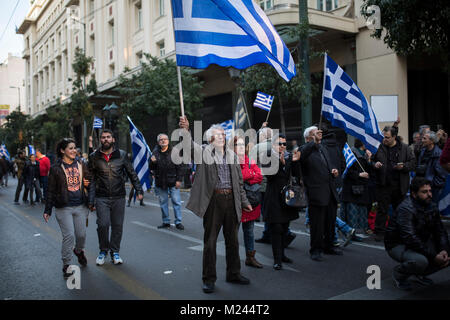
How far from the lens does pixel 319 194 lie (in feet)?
18.8

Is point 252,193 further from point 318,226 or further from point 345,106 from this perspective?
point 345,106

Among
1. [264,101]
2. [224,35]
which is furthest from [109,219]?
[264,101]

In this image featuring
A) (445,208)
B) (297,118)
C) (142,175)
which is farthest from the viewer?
(297,118)

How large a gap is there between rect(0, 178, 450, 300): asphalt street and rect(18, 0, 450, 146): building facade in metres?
3.64

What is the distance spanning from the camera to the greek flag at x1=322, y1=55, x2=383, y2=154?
6188 mm

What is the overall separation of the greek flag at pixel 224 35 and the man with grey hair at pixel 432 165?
3.35 m

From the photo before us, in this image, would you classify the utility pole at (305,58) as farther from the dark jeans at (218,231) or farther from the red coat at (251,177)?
the dark jeans at (218,231)

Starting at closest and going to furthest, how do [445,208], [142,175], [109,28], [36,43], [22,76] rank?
[445,208] < [142,175] < [109,28] < [36,43] < [22,76]

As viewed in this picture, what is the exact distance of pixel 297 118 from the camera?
1762 cm

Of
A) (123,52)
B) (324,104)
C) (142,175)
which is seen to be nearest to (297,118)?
(142,175)

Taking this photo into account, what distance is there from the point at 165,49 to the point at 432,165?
20.8 m
